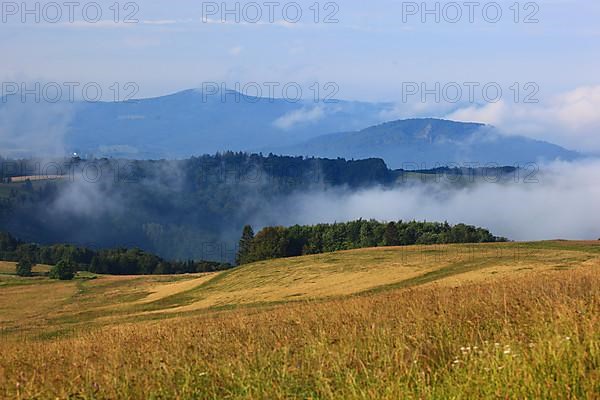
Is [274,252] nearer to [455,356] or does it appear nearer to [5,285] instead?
[5,285]

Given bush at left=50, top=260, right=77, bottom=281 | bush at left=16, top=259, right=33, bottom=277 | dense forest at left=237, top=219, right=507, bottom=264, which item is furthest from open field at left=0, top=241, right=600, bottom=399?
bush at left=16, top=259, right=33, bottom=277

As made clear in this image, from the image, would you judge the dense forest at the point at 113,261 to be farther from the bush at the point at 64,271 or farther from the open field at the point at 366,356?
the open field at the point at 366,356

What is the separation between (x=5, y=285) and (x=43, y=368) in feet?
281

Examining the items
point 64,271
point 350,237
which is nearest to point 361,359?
point 64,271

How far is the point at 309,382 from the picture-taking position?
802 centimetres

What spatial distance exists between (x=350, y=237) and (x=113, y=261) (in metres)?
50.2

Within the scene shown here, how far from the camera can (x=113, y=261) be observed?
141875mm

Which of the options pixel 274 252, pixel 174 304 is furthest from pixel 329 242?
pixel 174 304

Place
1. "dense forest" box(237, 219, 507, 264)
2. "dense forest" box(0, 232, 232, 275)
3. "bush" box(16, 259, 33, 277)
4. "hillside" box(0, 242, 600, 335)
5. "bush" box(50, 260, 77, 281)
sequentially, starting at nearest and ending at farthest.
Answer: "hillside" box(0, 242, 600, 335) < "bush" box(50, 260, 77, 281) < "bush" box(16, 259, 33, 277) < "dense forest" box(237, 219, 507, 264) < "dense forest" box(0, 232, 232, 275)

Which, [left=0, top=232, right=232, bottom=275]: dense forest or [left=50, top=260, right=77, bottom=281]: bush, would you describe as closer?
[left=50, top=260, right=77, bottom=281]: bush

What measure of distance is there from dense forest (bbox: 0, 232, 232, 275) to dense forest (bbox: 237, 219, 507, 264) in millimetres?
20121

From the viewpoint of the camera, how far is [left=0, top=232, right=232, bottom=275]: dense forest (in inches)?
5502

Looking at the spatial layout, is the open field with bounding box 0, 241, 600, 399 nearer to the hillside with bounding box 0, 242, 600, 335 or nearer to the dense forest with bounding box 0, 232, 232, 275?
the hillside with bounding box 0, 242, 600, 335

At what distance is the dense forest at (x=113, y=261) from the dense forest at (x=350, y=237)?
20.1 metres
